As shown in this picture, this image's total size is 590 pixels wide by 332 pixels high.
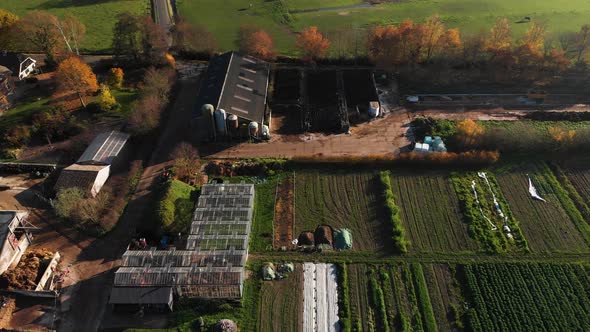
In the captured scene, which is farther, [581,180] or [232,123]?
[232,123]

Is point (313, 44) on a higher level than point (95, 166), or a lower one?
higher

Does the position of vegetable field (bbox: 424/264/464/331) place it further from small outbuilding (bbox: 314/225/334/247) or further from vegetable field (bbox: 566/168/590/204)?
vegetable field (bbox: 566/168/590/204)

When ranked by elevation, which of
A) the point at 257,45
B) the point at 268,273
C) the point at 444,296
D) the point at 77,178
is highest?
the point at 257,45

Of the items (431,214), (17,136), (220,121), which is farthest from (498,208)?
(17,136)

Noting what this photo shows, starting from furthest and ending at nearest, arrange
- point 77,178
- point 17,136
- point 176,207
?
1. point 17,136
2. point 77,178
3. point 176,207

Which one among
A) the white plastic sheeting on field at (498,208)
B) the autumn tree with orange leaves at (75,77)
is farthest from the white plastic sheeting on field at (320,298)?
the autumn tree with orange leaves at (75,77)

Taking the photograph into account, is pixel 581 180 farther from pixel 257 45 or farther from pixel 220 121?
pixel 257 45

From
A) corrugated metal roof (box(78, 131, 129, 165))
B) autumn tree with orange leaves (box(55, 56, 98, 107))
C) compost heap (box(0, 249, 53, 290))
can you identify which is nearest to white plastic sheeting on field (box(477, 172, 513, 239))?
corrugated metal roof (box(78, 131, 129, 165))
